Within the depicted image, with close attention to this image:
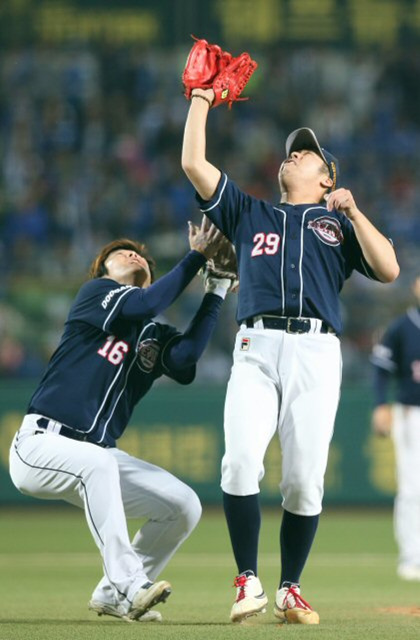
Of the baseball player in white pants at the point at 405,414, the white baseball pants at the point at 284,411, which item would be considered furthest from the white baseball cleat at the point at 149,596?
the baseball player in white pants at the point at 405,414

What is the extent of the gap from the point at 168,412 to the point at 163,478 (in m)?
7.02

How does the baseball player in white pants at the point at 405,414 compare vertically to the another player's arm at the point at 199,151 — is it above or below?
below

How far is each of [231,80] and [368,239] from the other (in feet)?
2.93

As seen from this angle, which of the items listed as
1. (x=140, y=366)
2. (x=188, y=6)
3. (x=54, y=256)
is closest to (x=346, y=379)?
(x=54, y=256)

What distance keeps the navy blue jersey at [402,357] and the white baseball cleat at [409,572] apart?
46.6 inches

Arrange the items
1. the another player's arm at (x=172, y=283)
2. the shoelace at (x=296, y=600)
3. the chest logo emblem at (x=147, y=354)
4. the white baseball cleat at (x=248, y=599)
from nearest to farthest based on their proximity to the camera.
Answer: the white baseball cleat at (x=248, y=599)
the shoelace at (x=296, y=600)
the another player's arm at (x=172, y=283)
the chest logo emblem at (x=147, y=354)

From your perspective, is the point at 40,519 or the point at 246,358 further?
the point at 40,519

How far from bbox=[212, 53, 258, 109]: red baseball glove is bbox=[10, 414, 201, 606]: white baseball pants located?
1.56 metres

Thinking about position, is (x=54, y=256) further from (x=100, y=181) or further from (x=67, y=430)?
(x=67, y=430)

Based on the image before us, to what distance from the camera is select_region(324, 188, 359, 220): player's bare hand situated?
4.63m

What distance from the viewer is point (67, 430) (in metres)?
5.00

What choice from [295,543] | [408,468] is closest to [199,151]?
[295,543]

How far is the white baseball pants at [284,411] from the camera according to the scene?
462cm

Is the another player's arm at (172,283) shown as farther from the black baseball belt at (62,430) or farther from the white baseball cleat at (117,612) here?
the white baseball cleat at (117,612)
